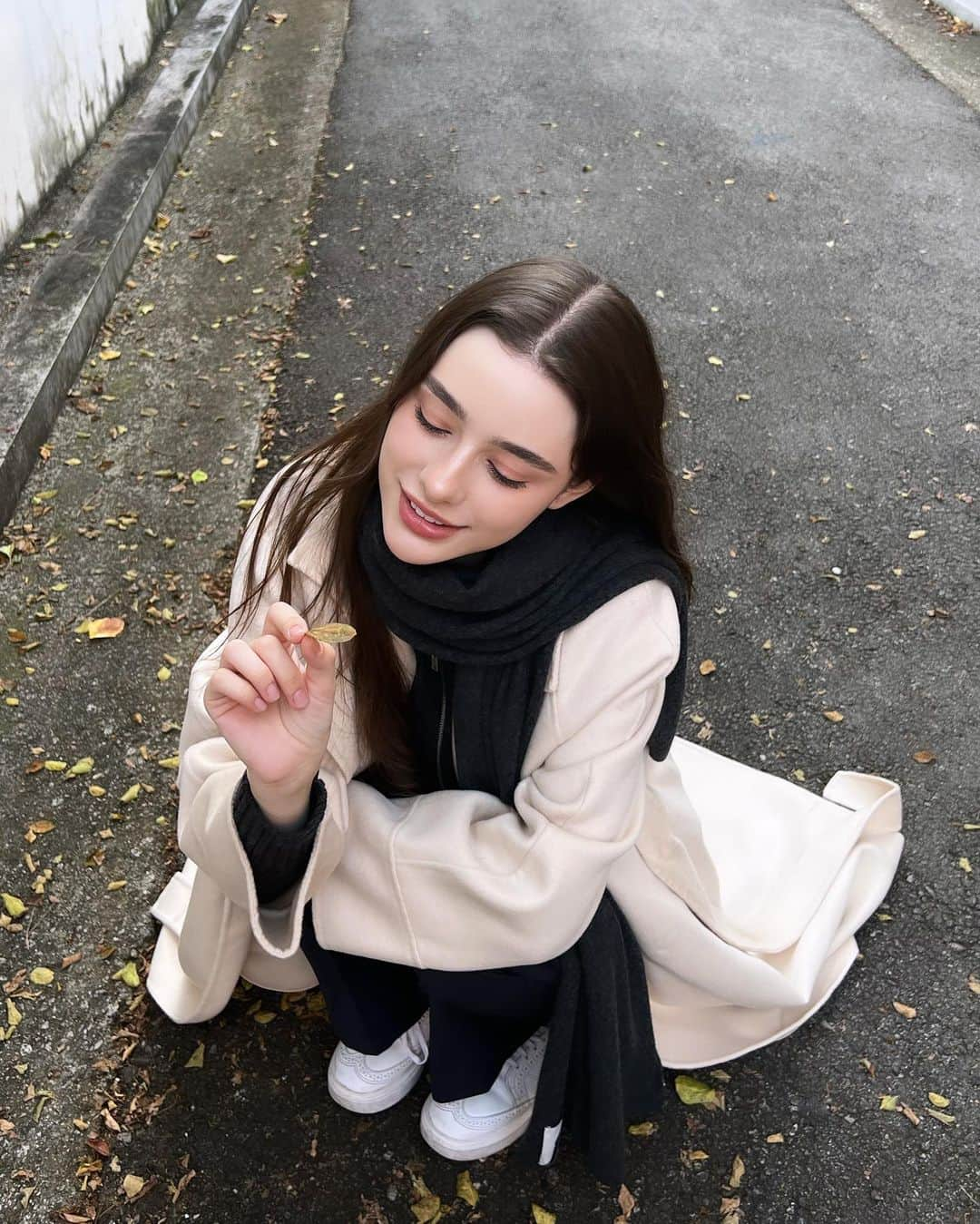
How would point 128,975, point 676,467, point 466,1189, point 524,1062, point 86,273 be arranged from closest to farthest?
point 466,1189 → point 524,1062 → point 128,975 → point 676,467 → point 86,273

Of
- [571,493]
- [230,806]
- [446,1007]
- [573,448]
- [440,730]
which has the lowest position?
[446,1007]

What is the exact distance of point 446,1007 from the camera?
7.48 ft

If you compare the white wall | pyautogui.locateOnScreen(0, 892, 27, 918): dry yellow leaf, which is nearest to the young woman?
pyautogui.locateOnScreen(0, 892, 27, 918): dry yellow leaf

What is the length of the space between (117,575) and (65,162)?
2784mm

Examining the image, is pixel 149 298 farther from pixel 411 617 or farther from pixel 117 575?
pixel 411 617

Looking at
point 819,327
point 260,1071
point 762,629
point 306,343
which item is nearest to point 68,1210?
point 260,1071

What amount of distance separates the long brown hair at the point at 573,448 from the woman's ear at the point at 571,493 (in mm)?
→ 18

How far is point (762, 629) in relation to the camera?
3707 mm

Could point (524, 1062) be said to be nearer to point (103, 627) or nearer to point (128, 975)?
point (128, 975)

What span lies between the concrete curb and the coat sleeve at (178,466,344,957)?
191 centimetres

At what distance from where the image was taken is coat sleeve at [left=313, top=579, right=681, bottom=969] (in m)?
1.98

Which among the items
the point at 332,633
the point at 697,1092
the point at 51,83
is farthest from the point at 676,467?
the point at 51,83

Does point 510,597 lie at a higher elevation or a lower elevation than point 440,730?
higher

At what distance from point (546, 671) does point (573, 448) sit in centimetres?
39
